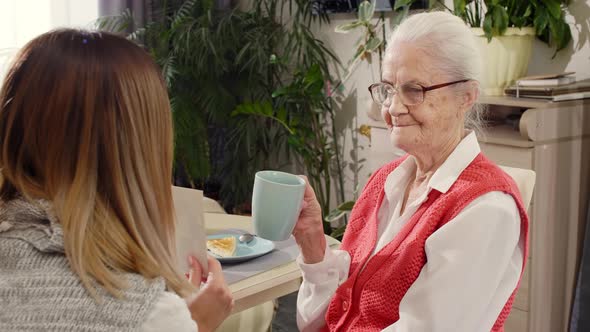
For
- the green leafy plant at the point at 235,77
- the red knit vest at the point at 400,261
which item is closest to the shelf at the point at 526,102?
the red knit vest at the point at 400,261

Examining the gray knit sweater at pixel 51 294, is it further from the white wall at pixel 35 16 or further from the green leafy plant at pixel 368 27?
the white wall at pixel 35 16

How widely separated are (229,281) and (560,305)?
1.53 meters

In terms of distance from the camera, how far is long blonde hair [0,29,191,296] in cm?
91

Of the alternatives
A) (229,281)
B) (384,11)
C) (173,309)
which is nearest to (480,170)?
(229,281)

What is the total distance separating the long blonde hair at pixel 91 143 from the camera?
91 centimetres

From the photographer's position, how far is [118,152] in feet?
3.08

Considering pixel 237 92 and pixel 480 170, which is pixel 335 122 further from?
pixel 480 170

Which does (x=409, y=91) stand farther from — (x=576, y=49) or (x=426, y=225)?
(x=576, y=49)

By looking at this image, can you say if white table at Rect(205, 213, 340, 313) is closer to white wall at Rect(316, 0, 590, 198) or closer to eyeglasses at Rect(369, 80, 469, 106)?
eyeglasses at Rect(369, 80, 469, 106)

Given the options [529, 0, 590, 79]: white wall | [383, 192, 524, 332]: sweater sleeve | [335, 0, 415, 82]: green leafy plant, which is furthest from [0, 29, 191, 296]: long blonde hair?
[335, 0, 415, 82]: green leafy plant

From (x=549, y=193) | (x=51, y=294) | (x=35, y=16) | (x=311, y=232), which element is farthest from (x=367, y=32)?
(x=51, y=294)

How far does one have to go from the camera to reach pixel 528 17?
278 centimetres

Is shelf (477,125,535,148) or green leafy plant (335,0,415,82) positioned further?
green leafy plant (335,0,415,82)

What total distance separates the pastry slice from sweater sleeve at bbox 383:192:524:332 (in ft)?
1.75
